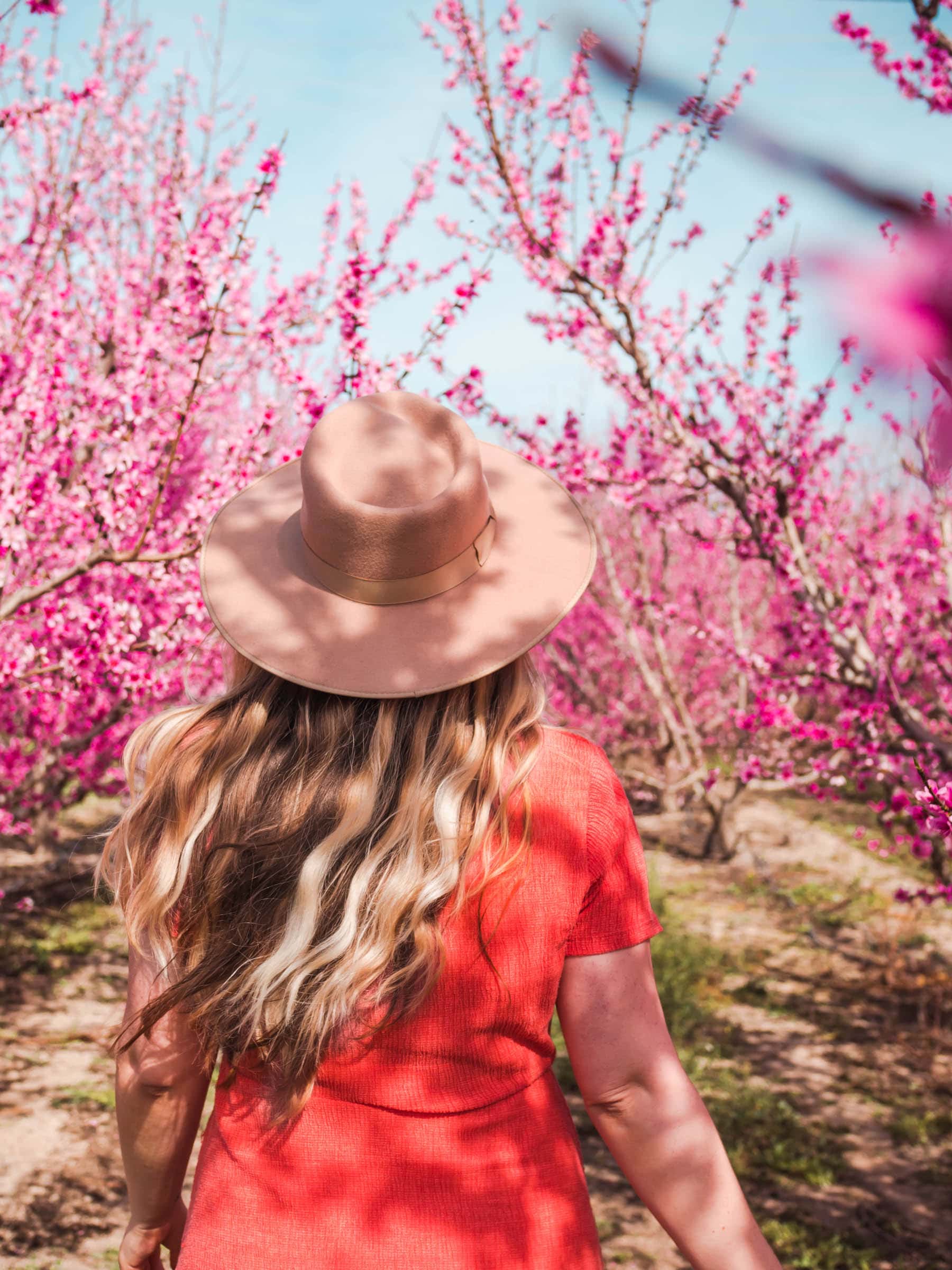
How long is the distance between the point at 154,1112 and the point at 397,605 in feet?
2.92

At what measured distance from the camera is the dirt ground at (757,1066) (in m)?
3.63

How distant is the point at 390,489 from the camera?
4.64ft

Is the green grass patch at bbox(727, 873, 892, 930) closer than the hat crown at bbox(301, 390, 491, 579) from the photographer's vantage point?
No

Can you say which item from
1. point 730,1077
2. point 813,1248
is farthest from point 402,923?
point 730,1077

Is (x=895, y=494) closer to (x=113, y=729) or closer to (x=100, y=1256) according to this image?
(x=113, y=729)

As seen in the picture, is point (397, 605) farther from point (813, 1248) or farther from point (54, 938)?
point (54, 938)

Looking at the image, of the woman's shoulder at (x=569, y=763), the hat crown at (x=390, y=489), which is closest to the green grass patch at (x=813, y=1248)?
the woman's shoulder at (x=569, y=763)

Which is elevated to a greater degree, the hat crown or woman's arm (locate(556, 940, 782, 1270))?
the hat crown

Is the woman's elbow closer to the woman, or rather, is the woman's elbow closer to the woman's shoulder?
the woman

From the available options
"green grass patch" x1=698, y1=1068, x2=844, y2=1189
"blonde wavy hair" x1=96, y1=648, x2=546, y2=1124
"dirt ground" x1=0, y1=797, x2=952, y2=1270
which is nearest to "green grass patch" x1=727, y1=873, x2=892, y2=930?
"dirt ground" x1=0, y1=797, x2=952, y2=1270

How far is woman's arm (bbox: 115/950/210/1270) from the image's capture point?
4.78 ft

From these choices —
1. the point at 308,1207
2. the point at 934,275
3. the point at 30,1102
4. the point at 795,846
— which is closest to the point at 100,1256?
the point at 30,1102

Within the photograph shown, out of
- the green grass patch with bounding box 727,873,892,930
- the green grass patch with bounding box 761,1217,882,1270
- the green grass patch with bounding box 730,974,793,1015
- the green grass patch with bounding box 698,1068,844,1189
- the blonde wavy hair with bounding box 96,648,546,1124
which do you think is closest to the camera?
the blonde wavy hair with bounding box 96,648,546,1124

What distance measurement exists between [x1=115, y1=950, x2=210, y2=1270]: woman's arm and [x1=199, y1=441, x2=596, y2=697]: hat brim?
1.73 feet
